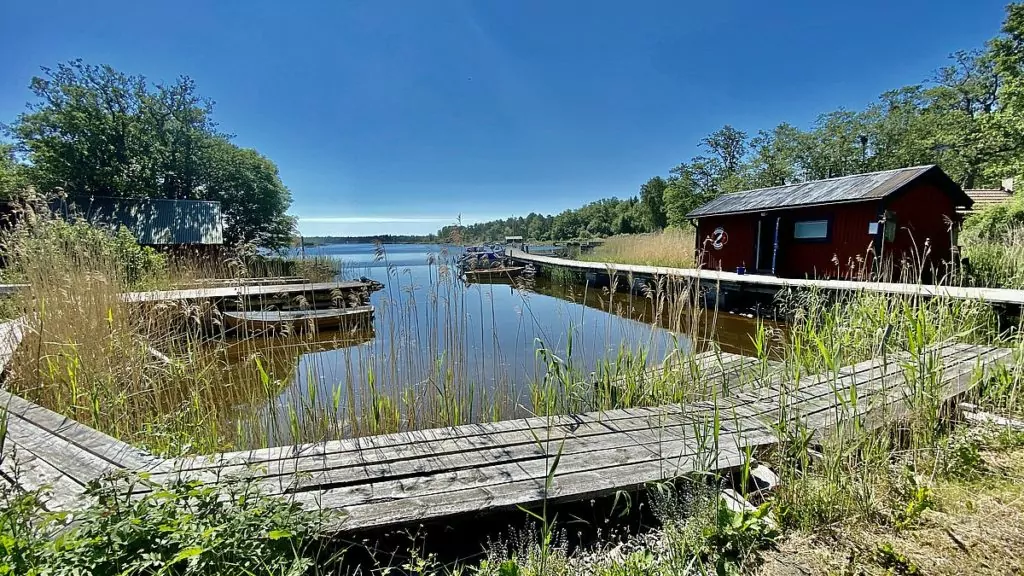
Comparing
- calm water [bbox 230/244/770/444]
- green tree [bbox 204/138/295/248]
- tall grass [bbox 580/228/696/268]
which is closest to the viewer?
calm water [bbox 230/244/770/444]

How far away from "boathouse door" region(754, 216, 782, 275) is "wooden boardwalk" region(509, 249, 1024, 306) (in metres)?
0.49

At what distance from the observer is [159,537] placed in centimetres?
103

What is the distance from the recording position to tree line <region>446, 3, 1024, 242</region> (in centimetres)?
1156

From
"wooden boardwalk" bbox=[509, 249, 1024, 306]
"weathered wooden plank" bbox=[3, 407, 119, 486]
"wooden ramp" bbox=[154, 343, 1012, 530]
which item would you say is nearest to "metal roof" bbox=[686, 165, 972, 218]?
"wooden boardwalk" bbox=[509, 249, 1024, 306]

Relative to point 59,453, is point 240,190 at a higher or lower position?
higher

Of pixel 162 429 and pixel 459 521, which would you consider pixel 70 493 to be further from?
pixel 459 521

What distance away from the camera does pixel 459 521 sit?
61.4 inches

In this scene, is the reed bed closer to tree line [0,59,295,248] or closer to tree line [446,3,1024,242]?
tree line [446,3,1024,242]

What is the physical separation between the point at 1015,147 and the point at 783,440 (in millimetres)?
17093

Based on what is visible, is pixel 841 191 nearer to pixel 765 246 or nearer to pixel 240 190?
pixel 765 246

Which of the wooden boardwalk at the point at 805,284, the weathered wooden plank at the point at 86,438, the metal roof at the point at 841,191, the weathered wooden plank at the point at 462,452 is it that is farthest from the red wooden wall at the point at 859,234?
the weathered wooden plank at the point at 86,438

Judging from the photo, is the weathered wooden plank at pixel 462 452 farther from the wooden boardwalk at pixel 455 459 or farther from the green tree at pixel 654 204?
the green tree at pixel 654 204

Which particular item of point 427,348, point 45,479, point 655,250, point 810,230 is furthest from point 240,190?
point 810,230

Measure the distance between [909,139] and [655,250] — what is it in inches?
582
